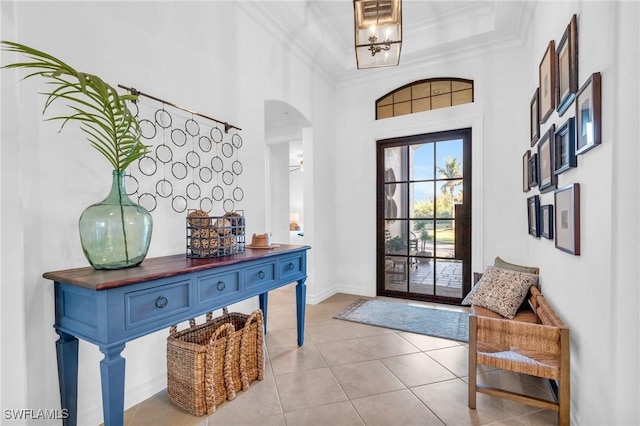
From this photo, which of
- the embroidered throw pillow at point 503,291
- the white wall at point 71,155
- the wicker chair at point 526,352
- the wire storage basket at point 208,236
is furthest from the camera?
the embroidered throw pillow at point 503,291

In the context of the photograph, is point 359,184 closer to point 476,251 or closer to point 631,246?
point 476,251

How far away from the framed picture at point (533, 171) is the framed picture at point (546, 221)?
30cm

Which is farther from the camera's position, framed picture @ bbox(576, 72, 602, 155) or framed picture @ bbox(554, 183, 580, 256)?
framed picture @ bbox(554, 183, 580, 256)

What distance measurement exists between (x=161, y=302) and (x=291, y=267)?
1096 mm

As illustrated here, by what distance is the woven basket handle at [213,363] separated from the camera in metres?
1.73

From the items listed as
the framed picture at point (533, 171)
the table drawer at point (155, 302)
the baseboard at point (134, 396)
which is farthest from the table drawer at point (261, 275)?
the framed picture at point (533, 171)

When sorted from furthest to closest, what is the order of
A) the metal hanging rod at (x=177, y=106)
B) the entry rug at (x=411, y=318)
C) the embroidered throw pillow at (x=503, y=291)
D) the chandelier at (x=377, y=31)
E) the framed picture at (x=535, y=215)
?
1. the entry rug at (x=411, y=318)
2. the framed picture at (x=535, y=215)
3. the embroidered throw pillow at (x=503, y=291)
4. the chandelier at (x=377, y=31)
5. the metal hanging rod at (x=177, y=106)

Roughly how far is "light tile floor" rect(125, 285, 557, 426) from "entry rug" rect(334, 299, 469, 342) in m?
0.16

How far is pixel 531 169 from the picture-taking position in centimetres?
270

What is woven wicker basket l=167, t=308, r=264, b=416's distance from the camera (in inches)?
67.4

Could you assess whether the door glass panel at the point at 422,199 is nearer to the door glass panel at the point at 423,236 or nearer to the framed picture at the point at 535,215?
the door glass panel at the point at 423,236

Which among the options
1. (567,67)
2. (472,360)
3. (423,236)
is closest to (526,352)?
(472,360)

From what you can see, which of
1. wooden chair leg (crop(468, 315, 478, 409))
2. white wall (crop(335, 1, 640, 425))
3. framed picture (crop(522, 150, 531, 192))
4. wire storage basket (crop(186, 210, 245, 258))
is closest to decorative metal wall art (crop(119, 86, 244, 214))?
wire storage basket (crop(186, 210, 245, 258))

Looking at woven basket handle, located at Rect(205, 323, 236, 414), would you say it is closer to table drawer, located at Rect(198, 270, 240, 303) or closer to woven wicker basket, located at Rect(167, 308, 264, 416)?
woven wicker basket, located at Rect(167, 308, 264, 416)
